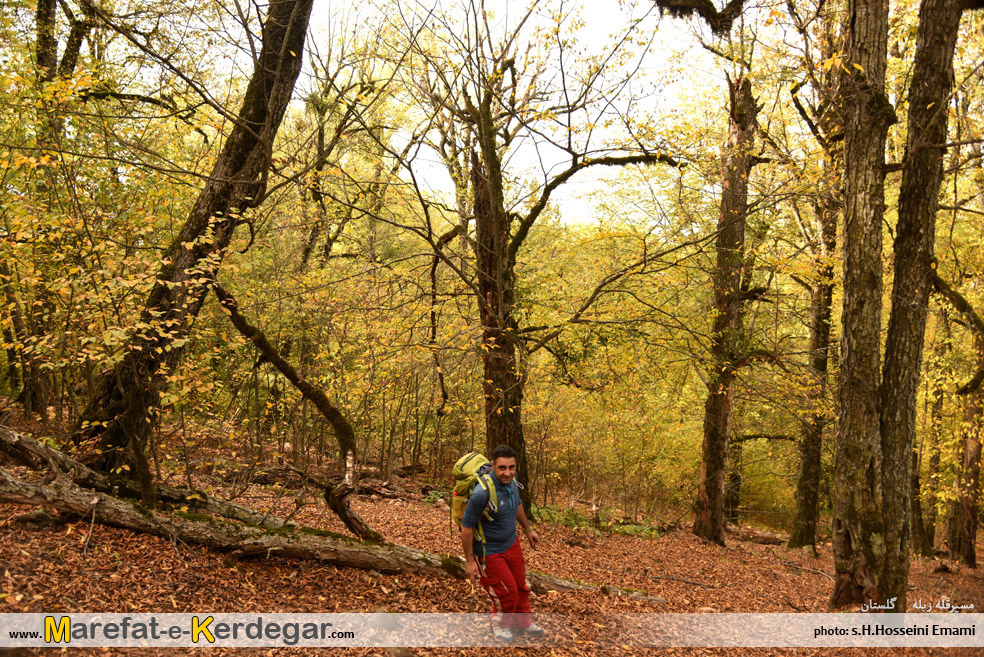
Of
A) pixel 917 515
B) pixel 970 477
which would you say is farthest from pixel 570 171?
pixel 917 515

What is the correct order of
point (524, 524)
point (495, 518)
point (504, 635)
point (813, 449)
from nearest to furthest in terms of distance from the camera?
point (495, 518), point (504, 635), point (524, 524), point (813, 449)

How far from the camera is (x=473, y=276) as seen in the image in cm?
902

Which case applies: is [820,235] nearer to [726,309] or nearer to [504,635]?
[726,309]

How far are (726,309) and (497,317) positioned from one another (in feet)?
17.3

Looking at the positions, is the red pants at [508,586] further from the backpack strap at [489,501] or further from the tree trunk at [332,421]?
the tree trunk at [332,421]

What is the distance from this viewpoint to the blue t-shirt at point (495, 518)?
169 inches

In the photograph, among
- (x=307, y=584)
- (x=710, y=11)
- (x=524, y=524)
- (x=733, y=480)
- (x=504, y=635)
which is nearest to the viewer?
(x=504, y=635)

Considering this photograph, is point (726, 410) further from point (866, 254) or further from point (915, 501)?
point (915, 501)

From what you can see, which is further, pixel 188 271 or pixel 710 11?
pixel 710 11

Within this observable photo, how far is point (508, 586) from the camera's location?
14.7 feet

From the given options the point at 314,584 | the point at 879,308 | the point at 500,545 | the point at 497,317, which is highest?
the point at 879,308

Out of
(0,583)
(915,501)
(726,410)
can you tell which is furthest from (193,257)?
(915,501)

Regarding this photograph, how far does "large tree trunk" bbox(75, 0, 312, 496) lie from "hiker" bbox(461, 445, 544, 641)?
3042 mm

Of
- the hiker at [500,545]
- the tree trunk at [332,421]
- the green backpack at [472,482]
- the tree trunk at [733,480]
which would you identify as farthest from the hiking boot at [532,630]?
the tree trunk at [733,480]
